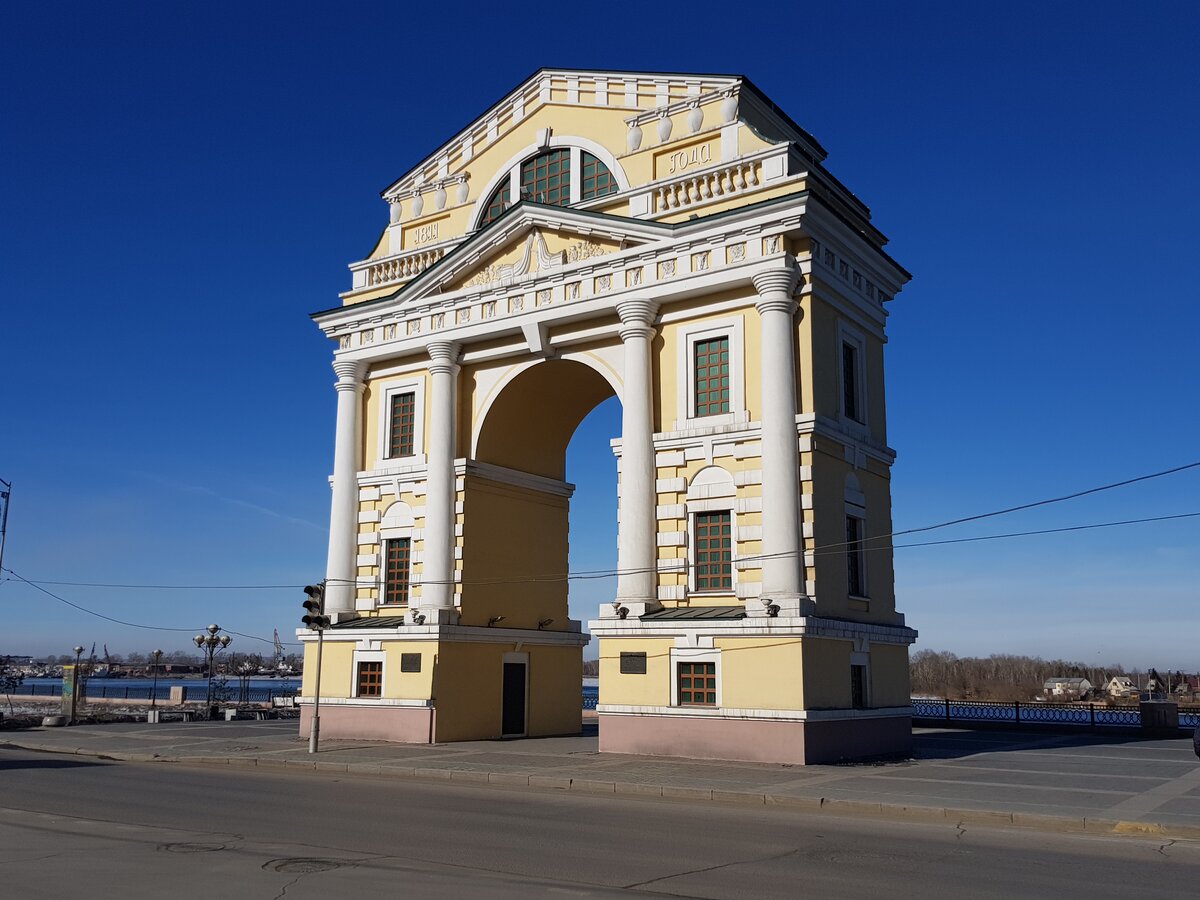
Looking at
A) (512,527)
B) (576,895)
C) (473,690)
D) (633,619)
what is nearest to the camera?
(576,895)

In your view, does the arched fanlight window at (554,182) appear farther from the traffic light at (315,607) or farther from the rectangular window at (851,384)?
the traffic light at (315,607)

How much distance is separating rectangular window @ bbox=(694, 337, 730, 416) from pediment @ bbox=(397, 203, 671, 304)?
3.33 m

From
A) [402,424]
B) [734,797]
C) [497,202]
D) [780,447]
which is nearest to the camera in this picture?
[734,797]

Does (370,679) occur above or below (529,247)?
below

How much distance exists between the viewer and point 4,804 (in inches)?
648

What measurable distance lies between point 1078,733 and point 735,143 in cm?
2305

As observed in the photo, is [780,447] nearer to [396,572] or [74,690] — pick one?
[396,572]

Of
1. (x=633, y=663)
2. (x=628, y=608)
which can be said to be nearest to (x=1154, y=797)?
(x=633, y=663)

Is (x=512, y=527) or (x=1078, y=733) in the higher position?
(x=512, y=527)

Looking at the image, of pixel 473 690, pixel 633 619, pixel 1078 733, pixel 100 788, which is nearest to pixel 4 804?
pixel 100 788

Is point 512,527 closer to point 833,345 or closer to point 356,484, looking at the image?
point 356,484

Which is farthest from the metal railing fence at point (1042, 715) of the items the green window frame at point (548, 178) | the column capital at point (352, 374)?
the column capital at point (352, 374)

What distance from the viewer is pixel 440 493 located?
3241 centimetres

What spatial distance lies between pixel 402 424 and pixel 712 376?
37.3 feet
